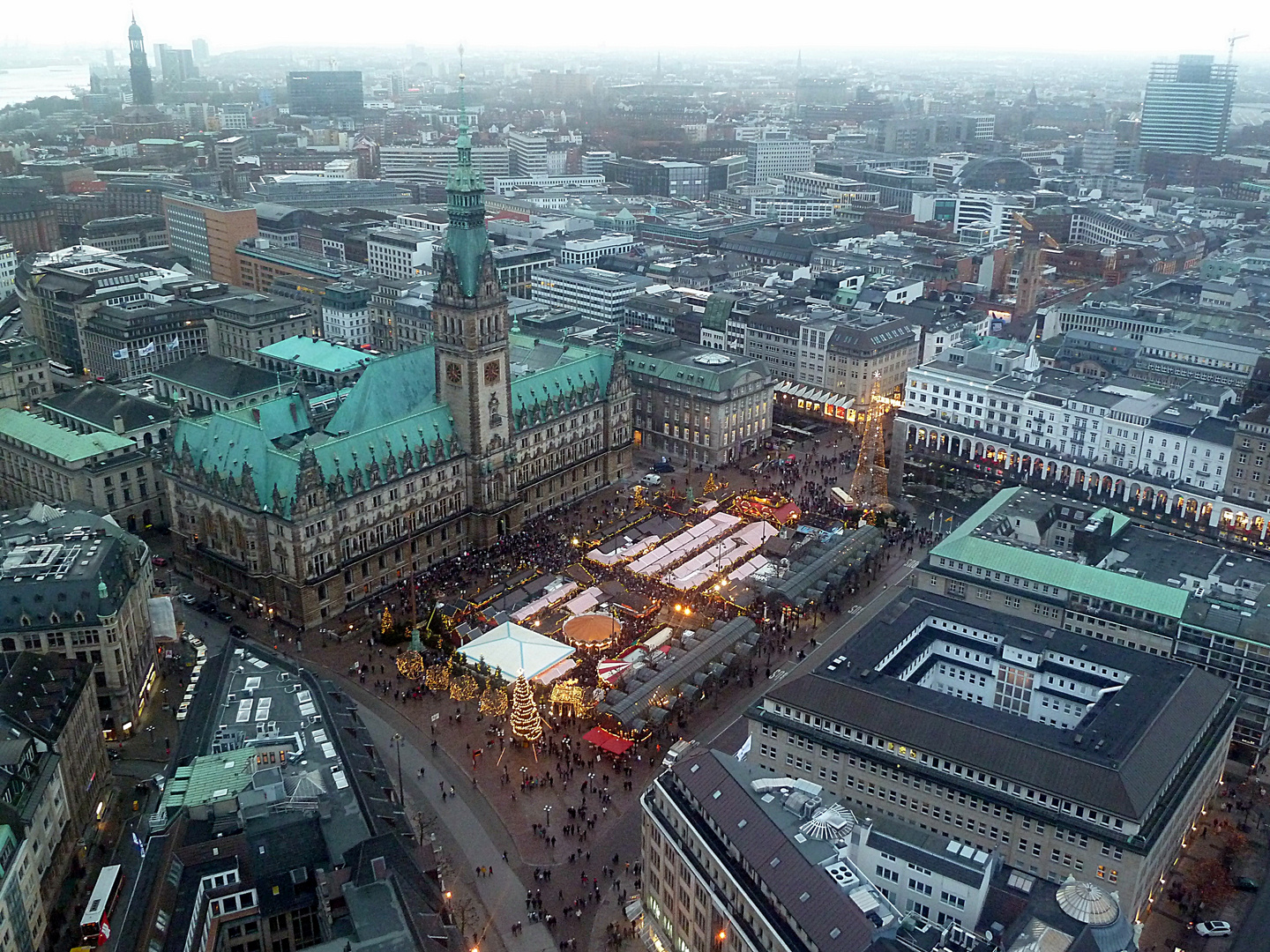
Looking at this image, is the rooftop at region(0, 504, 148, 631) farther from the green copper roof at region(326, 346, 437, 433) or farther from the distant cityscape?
the green copper roof at region(326, 346, 437, 433)

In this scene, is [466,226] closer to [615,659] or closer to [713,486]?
[713,486]

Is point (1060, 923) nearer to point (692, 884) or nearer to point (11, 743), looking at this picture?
point (692, 884)

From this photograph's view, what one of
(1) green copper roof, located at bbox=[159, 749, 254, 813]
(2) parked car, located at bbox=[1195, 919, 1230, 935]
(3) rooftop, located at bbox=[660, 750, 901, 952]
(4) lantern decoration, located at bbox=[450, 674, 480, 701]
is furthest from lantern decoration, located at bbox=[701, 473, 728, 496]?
(2) parked car, located at bbox=[1195, 919, 1230, 935]

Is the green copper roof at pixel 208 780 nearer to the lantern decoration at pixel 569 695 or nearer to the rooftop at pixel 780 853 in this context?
the lantern decoration at pixel 569 695

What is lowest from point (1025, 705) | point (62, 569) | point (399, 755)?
point (399, 755)

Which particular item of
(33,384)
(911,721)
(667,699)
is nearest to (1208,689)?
(911,721)

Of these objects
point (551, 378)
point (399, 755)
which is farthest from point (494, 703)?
point (551, 378)
